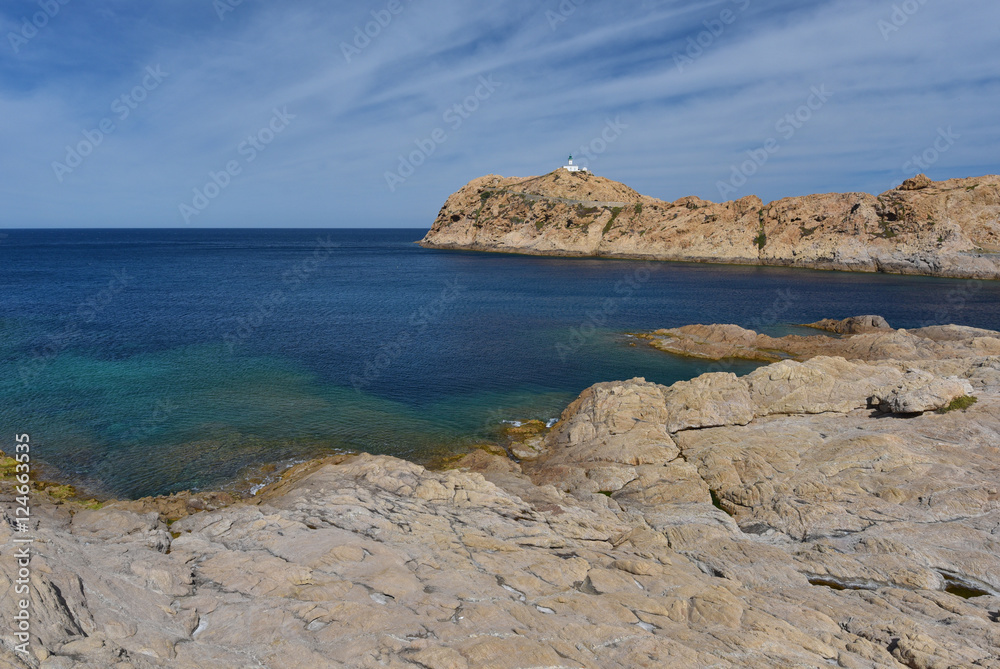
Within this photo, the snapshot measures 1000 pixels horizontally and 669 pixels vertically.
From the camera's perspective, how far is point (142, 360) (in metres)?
38.9

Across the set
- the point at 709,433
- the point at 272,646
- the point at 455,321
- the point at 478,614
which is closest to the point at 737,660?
the point at 478,614

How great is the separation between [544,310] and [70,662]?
5749cm

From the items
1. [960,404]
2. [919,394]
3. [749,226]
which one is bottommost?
[960,404]

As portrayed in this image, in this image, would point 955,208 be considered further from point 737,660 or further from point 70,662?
point 70,662

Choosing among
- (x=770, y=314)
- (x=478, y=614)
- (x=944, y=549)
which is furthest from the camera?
(x=770, y=314)
